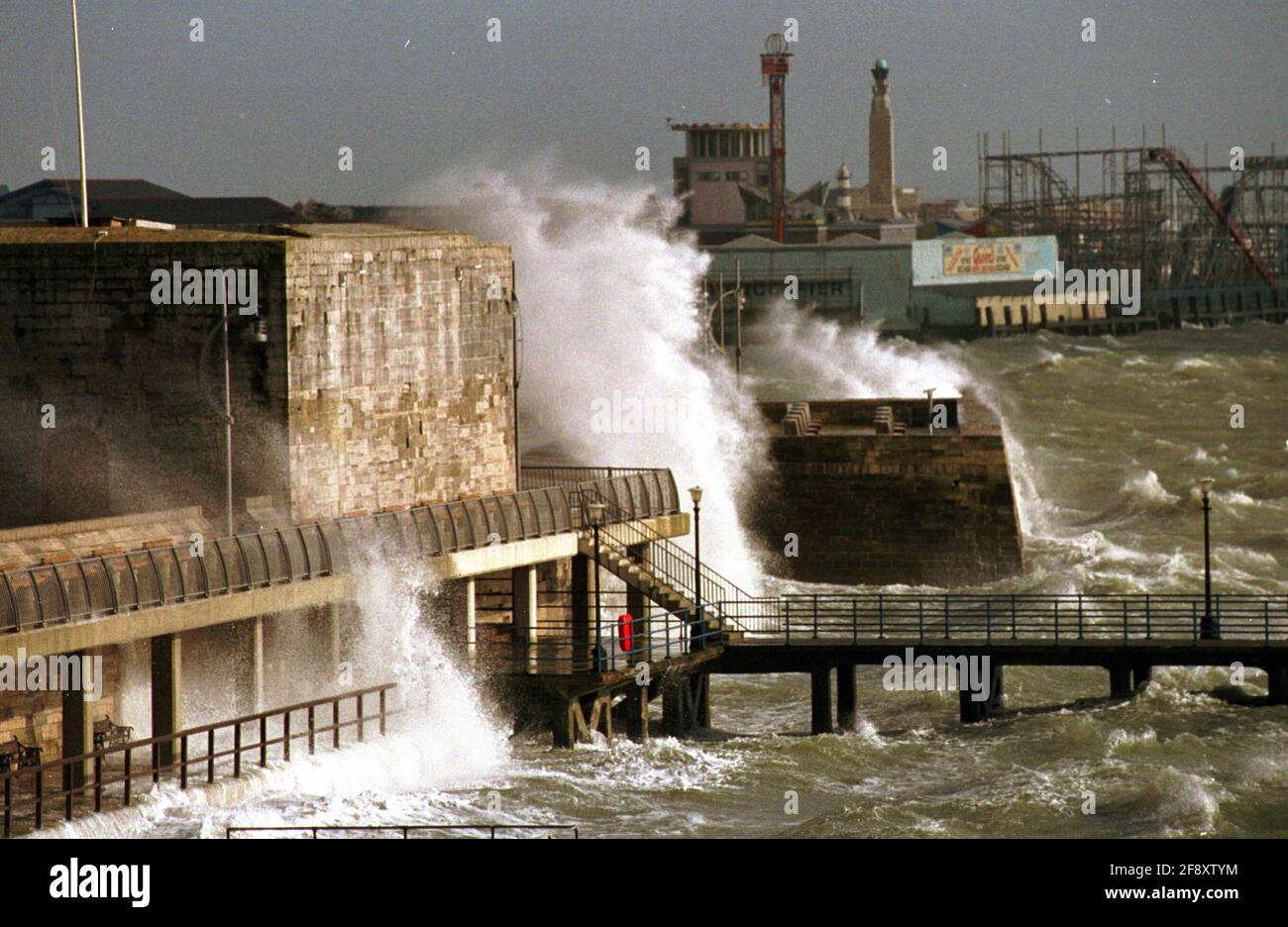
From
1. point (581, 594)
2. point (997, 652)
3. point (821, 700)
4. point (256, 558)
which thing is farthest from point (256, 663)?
point (997, 652)

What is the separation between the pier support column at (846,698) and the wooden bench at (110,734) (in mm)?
10344

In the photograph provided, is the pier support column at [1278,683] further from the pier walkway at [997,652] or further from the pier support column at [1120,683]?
the pier support column at [1120,683]

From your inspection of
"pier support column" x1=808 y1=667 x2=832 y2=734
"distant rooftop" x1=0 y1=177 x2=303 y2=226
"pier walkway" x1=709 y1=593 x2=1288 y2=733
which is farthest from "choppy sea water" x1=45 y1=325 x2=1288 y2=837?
"distant rooftop" x1=0 y1=177 x2=303 y2=226

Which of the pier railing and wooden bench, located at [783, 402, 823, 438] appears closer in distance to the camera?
the pier railing

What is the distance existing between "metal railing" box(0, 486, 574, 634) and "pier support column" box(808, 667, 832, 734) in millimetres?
3850

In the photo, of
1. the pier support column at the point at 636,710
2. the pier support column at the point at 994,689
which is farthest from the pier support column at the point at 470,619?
the pier support column at the point at 994,689

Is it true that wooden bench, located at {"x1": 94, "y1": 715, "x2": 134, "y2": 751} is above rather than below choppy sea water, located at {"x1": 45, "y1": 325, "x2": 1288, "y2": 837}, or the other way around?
above

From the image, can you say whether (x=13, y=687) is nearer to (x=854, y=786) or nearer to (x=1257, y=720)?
(x=854, y=786)

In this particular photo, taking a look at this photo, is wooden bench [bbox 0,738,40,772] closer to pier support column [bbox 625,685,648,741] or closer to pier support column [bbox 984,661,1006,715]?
pier support column [bbox 625,685,648,741]

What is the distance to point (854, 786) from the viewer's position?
30.2 m

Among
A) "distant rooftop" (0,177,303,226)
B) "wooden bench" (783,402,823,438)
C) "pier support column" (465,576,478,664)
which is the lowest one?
"pier support column" (465,576,478,664)

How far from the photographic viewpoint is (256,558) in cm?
2883

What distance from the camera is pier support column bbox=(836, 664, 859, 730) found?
3450 centimetres
